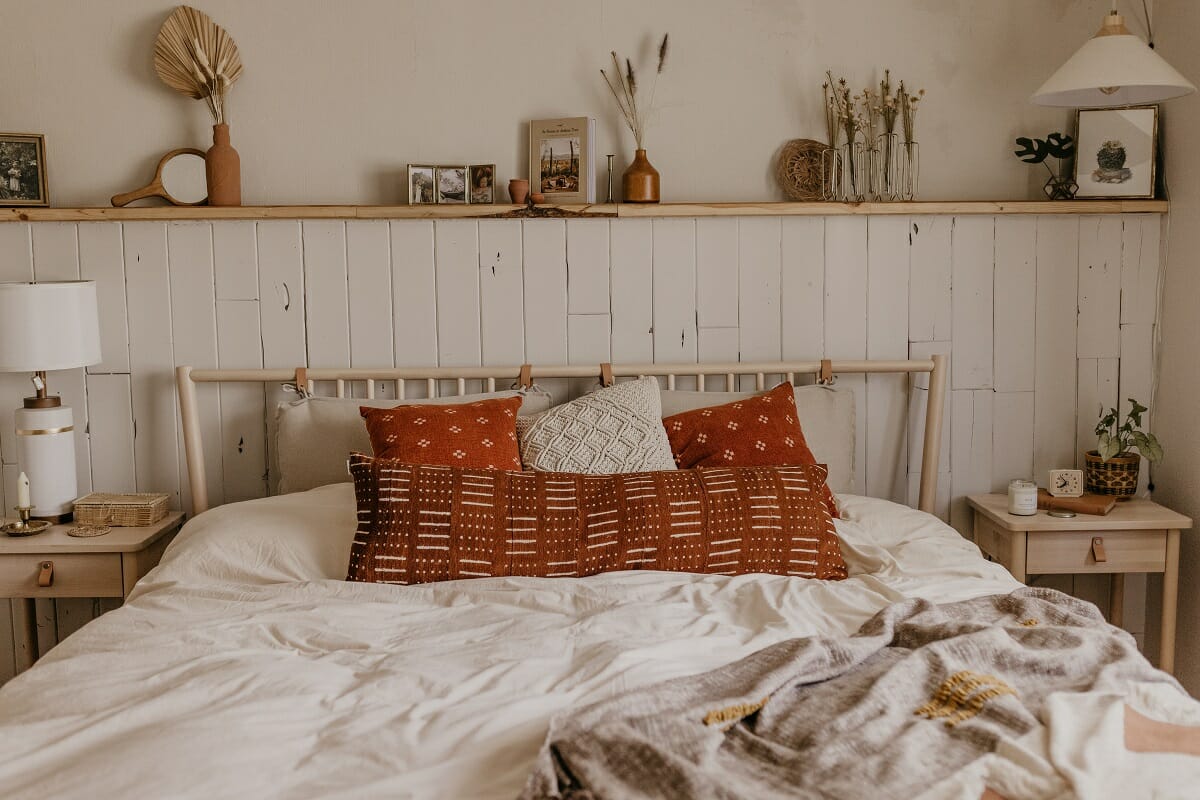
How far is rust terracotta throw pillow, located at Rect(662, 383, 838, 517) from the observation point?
8.47ft

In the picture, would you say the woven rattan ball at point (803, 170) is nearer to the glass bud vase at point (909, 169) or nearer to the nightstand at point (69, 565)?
the glass bud vase at point (909, 169)

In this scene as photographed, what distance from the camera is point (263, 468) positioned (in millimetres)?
2984

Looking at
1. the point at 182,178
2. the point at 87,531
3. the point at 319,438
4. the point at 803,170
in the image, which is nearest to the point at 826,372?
the point at 803,170

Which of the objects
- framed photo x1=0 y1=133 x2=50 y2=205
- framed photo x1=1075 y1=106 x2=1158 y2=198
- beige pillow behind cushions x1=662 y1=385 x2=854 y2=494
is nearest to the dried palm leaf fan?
framed photo x1=0 y1=133 x2=50 y2=205

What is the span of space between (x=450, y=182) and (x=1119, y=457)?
1911 mm

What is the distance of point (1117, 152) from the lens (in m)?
2.94

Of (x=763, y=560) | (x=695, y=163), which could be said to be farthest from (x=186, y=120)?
(x=763, y=560)

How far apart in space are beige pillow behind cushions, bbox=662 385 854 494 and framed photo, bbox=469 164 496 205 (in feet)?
2.34

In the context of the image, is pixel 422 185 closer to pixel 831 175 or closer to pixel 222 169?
pixel 222 169

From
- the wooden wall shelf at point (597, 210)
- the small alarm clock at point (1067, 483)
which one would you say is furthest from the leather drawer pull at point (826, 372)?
the small alarm clock at point (1067, 483)

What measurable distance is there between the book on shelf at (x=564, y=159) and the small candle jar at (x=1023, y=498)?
1.32m

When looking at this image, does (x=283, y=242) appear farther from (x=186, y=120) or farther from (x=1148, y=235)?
(x=1148, y=235)

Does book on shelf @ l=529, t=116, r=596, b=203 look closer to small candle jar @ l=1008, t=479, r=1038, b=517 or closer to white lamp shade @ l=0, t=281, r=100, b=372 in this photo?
white lamp shade @ l=0, t=281, r=100, b=372

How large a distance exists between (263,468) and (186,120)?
952mm
